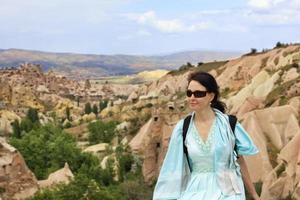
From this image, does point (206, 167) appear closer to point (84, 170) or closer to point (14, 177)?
point (14, 177)

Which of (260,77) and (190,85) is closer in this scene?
(190,85)

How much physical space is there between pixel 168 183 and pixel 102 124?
5839cm

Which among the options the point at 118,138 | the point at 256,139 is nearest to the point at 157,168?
the point at 256,139

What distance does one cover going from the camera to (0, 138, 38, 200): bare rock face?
26672 millimetres

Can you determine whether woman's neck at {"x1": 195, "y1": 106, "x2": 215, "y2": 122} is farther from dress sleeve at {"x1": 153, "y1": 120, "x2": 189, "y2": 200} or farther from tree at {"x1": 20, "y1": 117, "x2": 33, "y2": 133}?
tree at {"x1": 20, "y1": 117, "x2": 33, "y2": 133}

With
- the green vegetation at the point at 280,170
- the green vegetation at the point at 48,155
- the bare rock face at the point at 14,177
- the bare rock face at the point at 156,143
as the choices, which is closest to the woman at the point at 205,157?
the green vegetation at the point at 280,170

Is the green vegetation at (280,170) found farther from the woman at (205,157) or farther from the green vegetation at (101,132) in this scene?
the green vegetation at (101,132)

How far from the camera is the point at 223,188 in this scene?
14.1 feet

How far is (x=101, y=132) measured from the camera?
61.1 metres

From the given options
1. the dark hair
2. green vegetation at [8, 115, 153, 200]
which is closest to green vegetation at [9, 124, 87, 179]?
green vegetation at [8, 115, 153, 200]

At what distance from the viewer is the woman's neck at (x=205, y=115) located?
4.46 m

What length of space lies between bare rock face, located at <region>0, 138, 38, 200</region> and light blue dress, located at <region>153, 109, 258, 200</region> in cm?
2259

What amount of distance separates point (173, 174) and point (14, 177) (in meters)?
23.8

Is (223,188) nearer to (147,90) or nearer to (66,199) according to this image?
(66,199)
